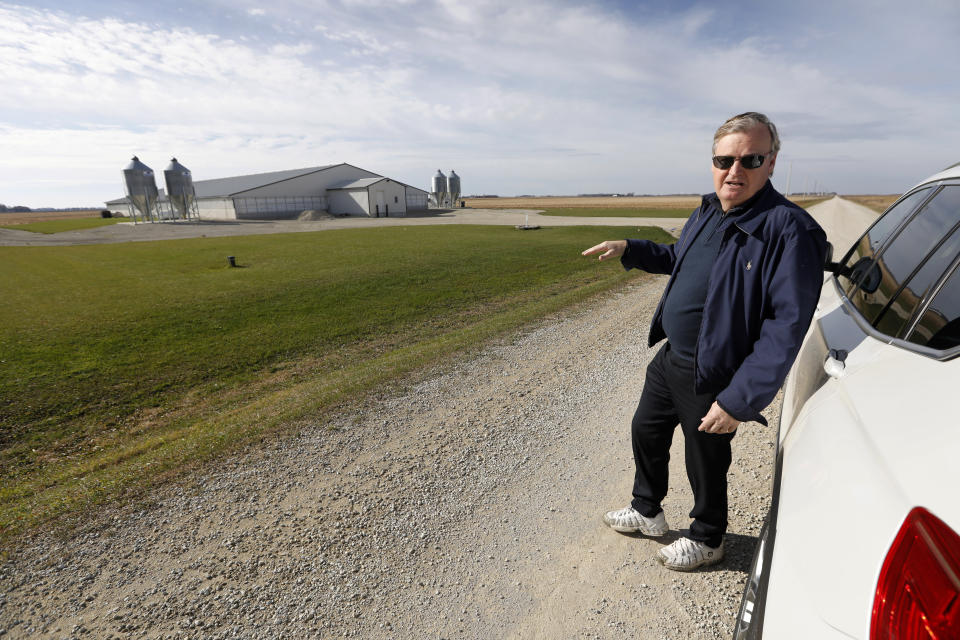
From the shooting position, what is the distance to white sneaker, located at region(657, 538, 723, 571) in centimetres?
280

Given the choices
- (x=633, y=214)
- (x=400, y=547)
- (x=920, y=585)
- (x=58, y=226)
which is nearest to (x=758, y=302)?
(x=920, y=585)

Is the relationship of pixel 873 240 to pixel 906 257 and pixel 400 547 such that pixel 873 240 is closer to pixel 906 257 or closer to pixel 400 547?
pixel 906 257

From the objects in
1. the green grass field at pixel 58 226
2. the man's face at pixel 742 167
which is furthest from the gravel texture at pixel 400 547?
the green grass field at pixel 58 226

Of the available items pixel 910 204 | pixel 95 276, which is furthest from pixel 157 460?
pixel 95 276

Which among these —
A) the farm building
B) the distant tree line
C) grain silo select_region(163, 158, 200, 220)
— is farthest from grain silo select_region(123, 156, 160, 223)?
the distant tree line

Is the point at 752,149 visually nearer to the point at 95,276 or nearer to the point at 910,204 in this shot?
the point at 910,204

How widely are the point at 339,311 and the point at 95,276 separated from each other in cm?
1246

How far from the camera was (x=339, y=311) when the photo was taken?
10750 millimetres

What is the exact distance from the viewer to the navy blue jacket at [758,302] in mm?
2035

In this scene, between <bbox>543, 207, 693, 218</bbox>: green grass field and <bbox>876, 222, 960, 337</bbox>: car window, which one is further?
<bbox>543, 207, 693, 218</bbox>: green grass field

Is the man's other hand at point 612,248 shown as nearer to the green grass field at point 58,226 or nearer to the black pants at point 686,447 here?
the black pants at point 686,447

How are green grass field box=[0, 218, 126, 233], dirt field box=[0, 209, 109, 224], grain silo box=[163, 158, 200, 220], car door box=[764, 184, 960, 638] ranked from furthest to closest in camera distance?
dirt field box=[0, 209, 109, 224]
grain silo box=[163, 158, 200, 220]
green grass field box=[0, 218, 126, 233]
car door box=[764, 184, 960, 638]

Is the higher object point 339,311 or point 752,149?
point 752,149

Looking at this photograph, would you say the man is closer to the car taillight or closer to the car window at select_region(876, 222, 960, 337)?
the car window at select_region(876, 222, 960, 337)
